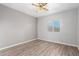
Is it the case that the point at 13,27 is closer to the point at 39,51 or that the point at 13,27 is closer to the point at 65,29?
the point at 39,51

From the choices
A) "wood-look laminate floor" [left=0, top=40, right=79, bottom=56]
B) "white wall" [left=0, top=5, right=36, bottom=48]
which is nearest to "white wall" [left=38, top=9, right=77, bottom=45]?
"wood-look laminate floor" [left=0, top=40, right=79, bottom=56]

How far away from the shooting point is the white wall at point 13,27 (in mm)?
3350

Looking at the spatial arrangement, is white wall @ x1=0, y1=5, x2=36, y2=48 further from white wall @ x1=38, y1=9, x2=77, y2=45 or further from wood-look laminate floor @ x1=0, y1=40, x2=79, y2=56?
white wall @ x1=38, y1=9, x2=77, y2=45

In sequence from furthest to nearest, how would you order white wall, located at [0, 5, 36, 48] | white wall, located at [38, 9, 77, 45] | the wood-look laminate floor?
white wall, located at [38, 9, 77, 45], white wall, located at [0, 5, 36, 48], the wood-look laminate floor

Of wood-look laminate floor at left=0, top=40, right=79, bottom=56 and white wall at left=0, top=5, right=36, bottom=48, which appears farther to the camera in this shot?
white wall at left=0, top=5, right=36, bottom=48

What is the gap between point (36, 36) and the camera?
251 inches

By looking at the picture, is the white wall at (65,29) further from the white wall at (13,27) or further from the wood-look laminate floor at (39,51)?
the white wall at (13,27)

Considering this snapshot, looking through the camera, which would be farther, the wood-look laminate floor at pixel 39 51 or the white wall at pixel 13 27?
the white wall at pixel 13 27

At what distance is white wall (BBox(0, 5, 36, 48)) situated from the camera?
11.0 feet

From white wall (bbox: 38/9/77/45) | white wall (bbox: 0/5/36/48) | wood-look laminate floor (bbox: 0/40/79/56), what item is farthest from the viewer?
white wall (bbox: 38/9/77/45)

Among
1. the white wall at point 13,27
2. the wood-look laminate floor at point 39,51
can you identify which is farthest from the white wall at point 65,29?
the white wall at point 13,27

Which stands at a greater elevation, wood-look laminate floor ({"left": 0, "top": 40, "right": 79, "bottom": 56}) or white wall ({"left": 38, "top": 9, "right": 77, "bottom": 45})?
white wall ({"left": 38, "top": 9, "right": 77, "bottom": 45})

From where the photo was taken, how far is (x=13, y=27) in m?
3.93

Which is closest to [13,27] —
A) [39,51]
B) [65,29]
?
[39,51]
